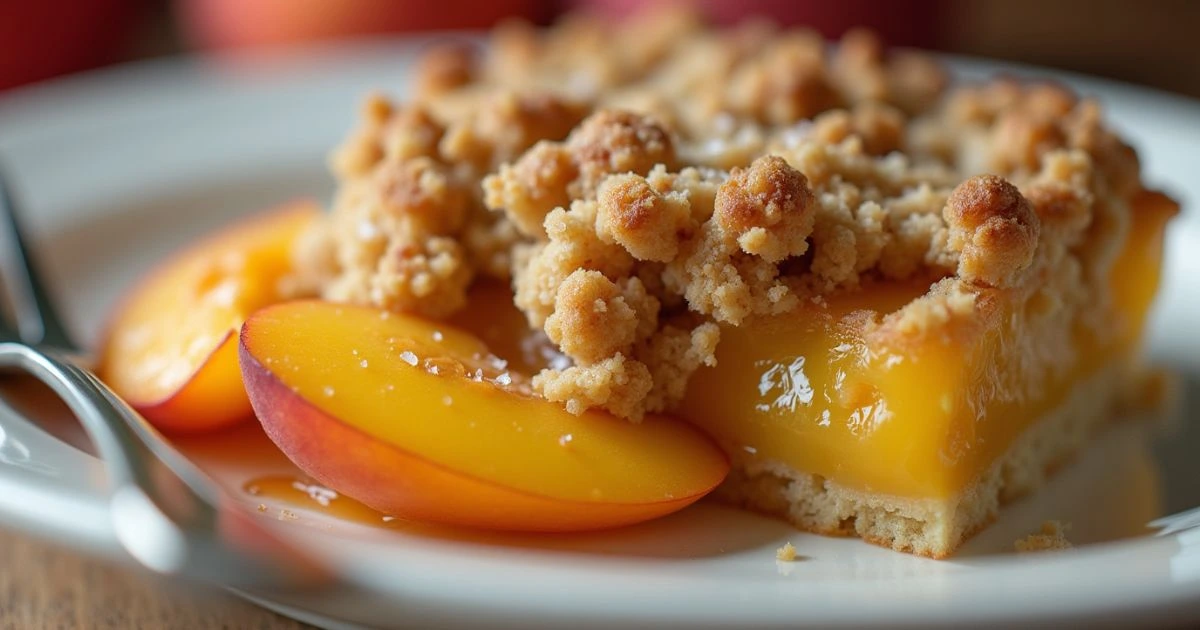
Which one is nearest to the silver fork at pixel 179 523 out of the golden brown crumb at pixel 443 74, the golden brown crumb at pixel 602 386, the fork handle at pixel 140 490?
the fork handle at pixel 140 490

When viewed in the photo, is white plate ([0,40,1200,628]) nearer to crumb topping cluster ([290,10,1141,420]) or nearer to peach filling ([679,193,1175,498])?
peach filling ([679,193,1175,498])

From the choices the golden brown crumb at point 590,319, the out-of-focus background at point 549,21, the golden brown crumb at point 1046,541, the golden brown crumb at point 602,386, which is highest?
the out-of-focus background at point 549,21

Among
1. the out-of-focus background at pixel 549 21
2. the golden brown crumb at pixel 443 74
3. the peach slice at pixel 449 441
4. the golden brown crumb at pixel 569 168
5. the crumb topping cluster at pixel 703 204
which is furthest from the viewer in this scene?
the out-of-focus background at pixel 549 21

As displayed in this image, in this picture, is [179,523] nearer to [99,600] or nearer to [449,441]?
[449,441]

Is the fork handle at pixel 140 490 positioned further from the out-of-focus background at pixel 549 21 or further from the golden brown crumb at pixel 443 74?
the out-of-focus background at pixel 549 21

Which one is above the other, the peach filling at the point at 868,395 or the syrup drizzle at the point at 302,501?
the peach filling at the point at 868,395

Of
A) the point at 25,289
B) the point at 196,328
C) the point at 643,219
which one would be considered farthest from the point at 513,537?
the point at 25,289

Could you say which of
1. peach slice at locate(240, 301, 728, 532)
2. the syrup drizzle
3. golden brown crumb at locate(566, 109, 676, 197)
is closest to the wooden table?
the syrup drizzle

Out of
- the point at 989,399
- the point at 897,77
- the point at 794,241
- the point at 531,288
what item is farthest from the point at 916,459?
the point at 897,77
